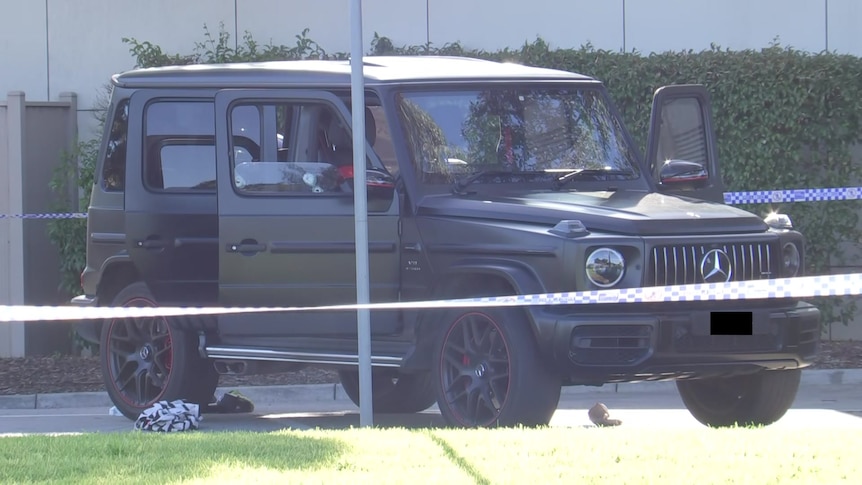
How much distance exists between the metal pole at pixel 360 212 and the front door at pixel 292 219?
0.43m

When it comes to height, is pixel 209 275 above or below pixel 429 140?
below

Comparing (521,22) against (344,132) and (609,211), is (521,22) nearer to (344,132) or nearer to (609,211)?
(344,132)

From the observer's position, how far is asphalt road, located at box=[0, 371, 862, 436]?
912cm

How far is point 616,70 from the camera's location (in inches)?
522

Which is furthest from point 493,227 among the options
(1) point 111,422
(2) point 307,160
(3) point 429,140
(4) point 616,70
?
(4) point 616,70

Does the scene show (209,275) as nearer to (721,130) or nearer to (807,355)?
(807,355)

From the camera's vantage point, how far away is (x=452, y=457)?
18.3ft

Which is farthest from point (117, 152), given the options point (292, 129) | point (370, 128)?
point (370, 128)

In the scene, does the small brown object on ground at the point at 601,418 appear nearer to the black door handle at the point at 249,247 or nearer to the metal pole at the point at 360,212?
the metal pole at the point at 360,212

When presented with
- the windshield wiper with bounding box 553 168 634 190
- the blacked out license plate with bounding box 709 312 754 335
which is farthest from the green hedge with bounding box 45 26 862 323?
the blacked out license plate with bounding box 709 312 754 335

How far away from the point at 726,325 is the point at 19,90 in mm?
9762

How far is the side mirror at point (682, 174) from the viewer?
8.22 meters

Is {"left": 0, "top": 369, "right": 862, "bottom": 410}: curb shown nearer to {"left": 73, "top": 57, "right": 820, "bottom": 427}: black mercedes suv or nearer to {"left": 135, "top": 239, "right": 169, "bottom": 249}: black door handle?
{"left": 73, "top": 57, "right": 820, "bottom": 427}: black mercedes suv

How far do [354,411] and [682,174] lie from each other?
3.51 metres
